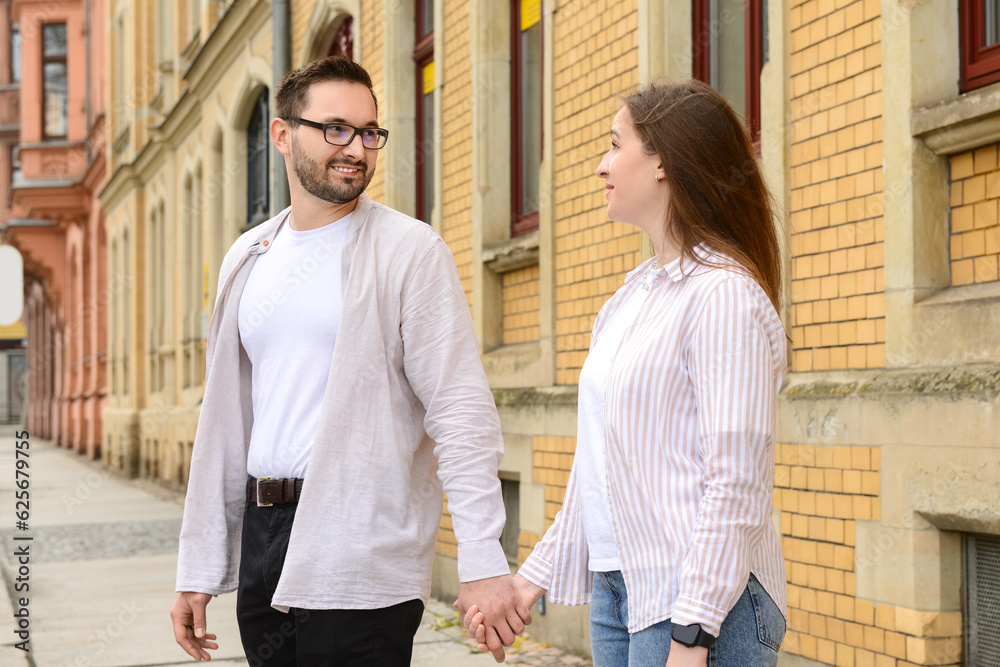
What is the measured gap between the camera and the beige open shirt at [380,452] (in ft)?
9.21

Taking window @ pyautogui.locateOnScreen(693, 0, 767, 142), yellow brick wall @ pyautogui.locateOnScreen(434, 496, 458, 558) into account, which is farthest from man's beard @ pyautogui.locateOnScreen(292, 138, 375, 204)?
yellow brick wall @ pyautogui.locateOnScreen(434, 496, 458, 558)

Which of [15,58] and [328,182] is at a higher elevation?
[15,58]

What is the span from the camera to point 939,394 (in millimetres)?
4199

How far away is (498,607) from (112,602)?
674 centimetres

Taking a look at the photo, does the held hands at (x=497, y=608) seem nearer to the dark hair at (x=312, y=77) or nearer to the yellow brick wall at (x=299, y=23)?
the dark hair at (x=312, y=77)

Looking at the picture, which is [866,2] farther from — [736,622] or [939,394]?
[736,622]

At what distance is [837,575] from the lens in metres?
4.78

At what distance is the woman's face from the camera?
8.13 ft

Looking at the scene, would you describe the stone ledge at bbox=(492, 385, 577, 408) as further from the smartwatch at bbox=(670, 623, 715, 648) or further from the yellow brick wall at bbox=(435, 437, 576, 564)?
the smartwatch at bbox=(670, 623, 715, 648)

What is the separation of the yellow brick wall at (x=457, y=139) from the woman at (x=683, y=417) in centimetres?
620

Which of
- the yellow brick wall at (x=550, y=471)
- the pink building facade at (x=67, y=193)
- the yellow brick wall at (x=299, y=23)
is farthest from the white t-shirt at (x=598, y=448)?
the pink building facade at (x=67, y=193)

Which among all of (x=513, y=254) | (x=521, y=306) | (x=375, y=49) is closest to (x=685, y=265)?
(x=513, y=254)

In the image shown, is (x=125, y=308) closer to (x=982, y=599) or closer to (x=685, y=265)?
(x=982, y=599)

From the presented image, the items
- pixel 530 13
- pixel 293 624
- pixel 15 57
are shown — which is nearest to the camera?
pixel 293 624
